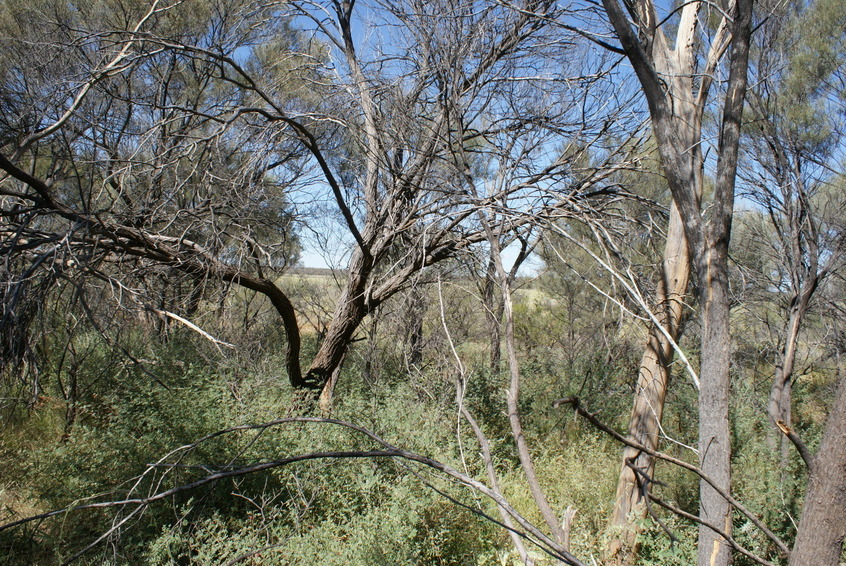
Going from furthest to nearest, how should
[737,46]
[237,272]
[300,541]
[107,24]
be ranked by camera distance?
[107,24]
[237,272]
[300,541]
[737,46]

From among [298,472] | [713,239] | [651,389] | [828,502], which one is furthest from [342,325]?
[828,502]

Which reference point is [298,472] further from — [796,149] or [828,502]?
[796,149]

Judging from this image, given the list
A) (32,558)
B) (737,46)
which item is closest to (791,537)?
(737,46)

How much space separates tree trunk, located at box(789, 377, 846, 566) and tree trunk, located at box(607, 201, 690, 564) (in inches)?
114

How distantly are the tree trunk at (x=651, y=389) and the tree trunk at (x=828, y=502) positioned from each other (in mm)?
2905

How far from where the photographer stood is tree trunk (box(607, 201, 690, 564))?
3.92 metres

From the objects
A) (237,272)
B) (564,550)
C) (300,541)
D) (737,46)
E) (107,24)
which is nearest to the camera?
(564,550)

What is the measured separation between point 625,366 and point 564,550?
7.18m

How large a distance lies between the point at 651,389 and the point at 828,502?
3413 millimetres

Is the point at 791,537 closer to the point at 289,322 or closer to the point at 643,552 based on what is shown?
the point at 643,552

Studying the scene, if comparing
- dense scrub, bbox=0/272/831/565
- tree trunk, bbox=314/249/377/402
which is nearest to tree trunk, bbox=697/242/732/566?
dense scrub, bbox=0/272/831/565

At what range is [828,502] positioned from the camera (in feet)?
3.27

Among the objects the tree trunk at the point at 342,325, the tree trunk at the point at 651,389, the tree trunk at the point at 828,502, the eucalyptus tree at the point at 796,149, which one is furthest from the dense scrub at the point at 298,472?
the tree trunk at the point at 828,502

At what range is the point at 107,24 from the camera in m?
7.46
